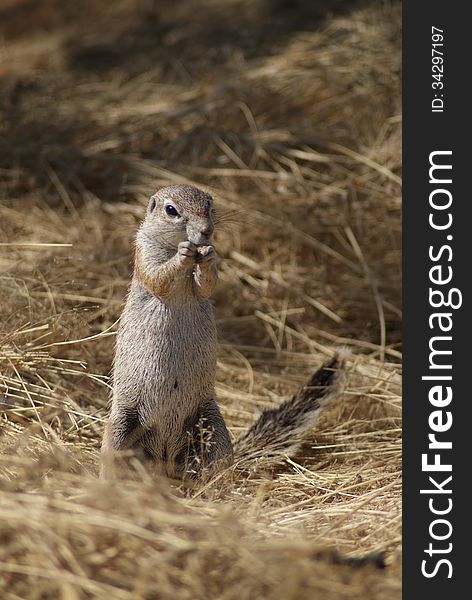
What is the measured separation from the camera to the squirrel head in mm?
3629

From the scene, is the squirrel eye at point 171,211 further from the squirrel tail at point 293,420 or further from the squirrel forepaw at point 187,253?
the squirrel tail at point 293,420

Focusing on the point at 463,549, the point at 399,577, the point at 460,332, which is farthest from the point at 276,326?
the point at 399,577

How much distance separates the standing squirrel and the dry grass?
221 millimetres

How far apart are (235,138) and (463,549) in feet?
14.4

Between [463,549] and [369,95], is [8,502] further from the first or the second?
[369,95]

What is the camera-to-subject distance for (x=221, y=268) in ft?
20.3

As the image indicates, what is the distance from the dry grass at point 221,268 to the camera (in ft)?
8.89

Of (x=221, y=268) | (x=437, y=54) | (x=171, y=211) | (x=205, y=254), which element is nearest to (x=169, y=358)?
(x=205, y=254)

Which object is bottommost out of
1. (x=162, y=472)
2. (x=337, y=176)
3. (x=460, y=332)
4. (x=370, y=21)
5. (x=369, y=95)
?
(x=162, y=472)

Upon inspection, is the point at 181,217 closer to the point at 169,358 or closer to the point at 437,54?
the point at 169,358

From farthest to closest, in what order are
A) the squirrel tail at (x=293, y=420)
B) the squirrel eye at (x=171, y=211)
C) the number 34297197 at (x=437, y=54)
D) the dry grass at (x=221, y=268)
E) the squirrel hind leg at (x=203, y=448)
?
the number 34297197 at (x=437, y=54) → the squirrel tail at (x=293, y=420) → the squirrel hind leg at (x=203, y=448) → the squirrel eye at (x=171, y=211) → the dry grass at (x=221, y=268)

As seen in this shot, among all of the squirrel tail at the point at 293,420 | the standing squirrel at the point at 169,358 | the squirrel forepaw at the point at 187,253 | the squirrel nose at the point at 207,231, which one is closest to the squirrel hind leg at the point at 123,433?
the standing squirrel at the point at 169,358

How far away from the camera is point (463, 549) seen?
327cm

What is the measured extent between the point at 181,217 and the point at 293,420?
1177mm
